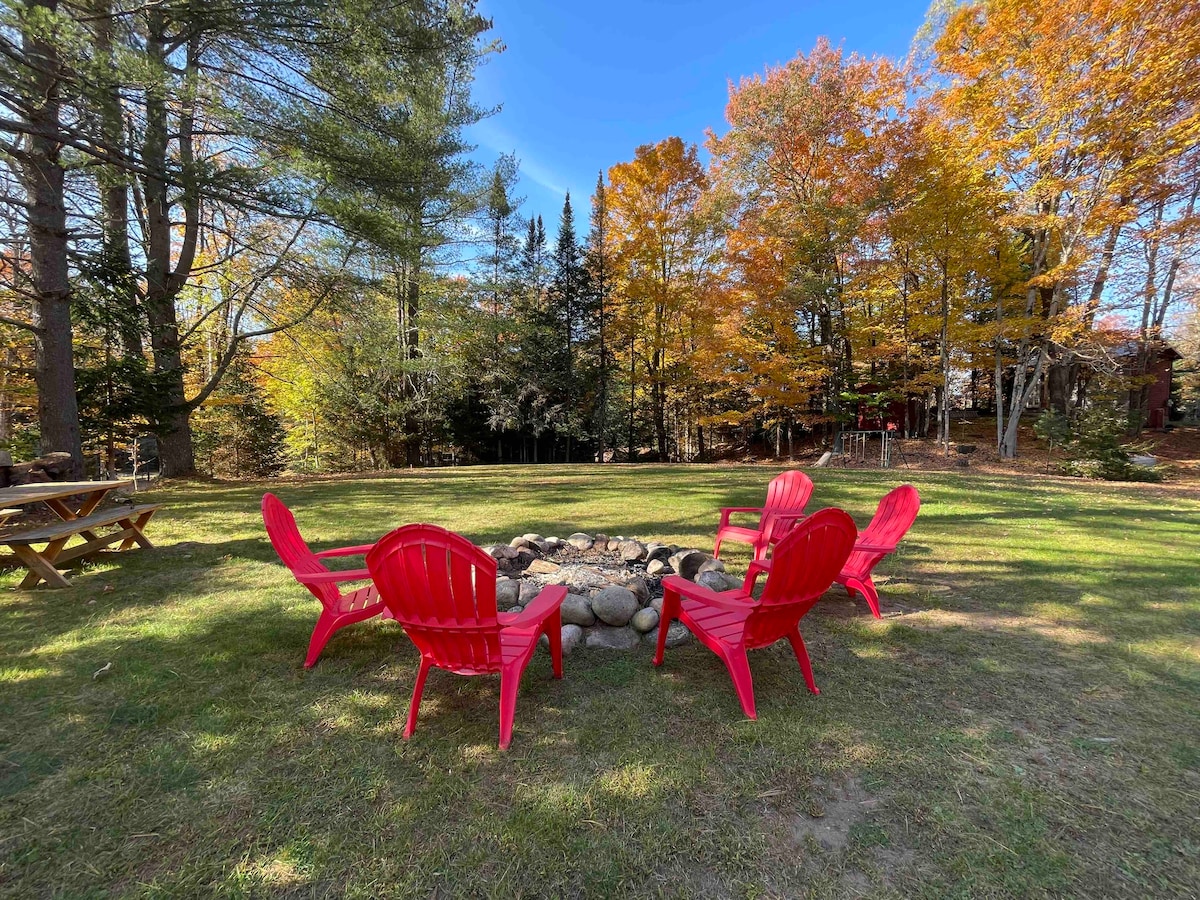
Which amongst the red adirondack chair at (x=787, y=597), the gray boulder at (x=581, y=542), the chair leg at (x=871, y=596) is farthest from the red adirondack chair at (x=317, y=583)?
the chair leg at (x=871, y=596)

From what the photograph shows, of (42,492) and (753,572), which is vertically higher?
(42,492)

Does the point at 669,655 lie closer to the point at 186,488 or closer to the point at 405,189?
the point at 405,189

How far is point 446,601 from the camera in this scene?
1941mm

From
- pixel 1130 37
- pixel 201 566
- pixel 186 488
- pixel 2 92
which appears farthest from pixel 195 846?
pixel 1130 37

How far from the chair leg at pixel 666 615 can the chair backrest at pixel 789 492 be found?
2135mm

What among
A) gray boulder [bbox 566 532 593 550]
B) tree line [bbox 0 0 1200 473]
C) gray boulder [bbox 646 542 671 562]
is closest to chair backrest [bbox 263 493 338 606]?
gray boulder [bbox 566 532 593 550]

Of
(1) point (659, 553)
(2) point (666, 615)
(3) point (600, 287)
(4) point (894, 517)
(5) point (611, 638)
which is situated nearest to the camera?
(2) point (666, 615)

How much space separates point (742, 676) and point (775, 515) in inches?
95.5

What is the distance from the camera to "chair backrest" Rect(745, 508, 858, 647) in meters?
2.10

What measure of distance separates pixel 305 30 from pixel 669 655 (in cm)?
794

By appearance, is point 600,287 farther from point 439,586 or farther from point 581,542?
point 439,586

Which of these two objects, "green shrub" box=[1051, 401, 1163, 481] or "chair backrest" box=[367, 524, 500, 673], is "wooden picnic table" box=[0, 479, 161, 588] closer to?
"chair backrest" box=[367, 524, 500, 673]

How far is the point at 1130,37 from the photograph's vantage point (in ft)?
31.1

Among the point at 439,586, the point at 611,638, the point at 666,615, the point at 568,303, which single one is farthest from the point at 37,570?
the point at 568,303
